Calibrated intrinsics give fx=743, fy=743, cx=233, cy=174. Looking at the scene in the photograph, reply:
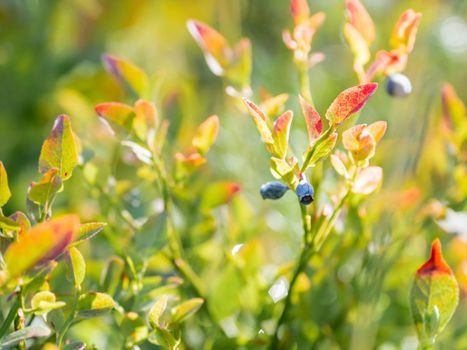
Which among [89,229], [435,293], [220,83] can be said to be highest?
[89,229]

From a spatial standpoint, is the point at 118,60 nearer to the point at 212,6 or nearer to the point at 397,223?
the point at 397,223

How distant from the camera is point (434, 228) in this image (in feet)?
2.13

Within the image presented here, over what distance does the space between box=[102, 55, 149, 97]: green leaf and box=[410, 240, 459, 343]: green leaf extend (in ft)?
0.80

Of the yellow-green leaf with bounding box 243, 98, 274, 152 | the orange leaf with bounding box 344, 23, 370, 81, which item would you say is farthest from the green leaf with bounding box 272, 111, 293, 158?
the orange leaf with bounding box 344, 23, 370, 81

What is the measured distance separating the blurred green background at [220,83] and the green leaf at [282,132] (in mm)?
162

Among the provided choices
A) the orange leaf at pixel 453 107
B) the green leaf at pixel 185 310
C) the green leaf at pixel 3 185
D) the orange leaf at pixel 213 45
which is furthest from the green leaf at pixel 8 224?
the orange leaf at pixel 453 107

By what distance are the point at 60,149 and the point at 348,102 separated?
16 cm

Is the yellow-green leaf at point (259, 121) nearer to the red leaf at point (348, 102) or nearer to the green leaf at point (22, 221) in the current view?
the red leaf at point (348, 102)

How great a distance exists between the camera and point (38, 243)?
0.33m

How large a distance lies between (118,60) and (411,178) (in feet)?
1.03

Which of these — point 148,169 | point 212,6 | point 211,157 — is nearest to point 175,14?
point 212,6

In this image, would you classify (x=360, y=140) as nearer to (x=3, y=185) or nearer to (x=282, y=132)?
(x=282, y=132)

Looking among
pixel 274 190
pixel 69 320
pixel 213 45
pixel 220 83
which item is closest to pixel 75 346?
pixel 69 320

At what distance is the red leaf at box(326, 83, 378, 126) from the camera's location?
0.39 metres
